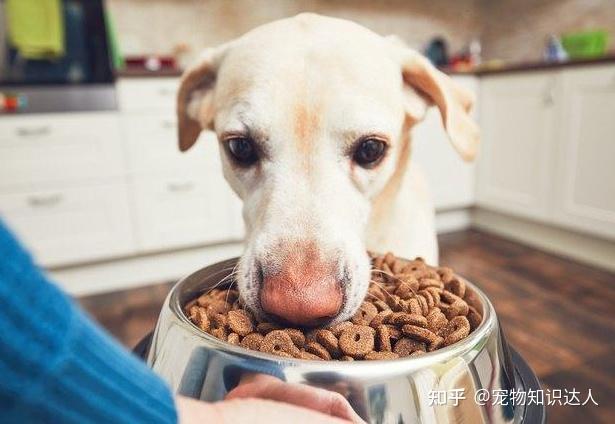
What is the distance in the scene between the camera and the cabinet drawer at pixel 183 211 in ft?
8.02

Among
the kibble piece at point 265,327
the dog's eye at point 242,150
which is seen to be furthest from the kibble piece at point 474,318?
the dog's eye at point 242,150

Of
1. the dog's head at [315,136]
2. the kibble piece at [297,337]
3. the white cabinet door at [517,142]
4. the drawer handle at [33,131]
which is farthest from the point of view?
the white cabinet door at [517,142]

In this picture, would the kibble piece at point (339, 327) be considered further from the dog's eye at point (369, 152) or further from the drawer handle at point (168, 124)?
the drawer handle at point (168, 124)

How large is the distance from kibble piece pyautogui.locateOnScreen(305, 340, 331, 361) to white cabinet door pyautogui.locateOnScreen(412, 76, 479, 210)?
8.83 ft

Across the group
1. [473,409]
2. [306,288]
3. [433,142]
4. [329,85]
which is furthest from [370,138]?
[433,142]

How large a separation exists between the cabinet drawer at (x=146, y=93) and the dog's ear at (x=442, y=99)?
5.32 ft

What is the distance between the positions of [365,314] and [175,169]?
2.08 metres

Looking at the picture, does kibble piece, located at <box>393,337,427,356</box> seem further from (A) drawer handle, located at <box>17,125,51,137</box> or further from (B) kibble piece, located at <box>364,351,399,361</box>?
(A) drawer handle, located at <box>17,125,51,137</box>

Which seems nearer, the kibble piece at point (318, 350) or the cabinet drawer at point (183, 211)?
the kibble piece at point (318, 350)

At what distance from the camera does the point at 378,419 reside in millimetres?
390

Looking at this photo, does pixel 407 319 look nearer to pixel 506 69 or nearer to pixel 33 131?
pixel 33 131

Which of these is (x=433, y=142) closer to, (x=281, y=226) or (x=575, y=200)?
(x=575, y=200)

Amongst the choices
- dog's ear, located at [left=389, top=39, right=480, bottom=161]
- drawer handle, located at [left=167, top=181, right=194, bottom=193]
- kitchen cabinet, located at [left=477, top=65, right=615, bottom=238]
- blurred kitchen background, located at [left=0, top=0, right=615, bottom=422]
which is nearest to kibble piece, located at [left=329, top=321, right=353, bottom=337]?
dog's ear, located at [left=389, top=39, right=480, bottom=161]

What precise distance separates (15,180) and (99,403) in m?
2.25
